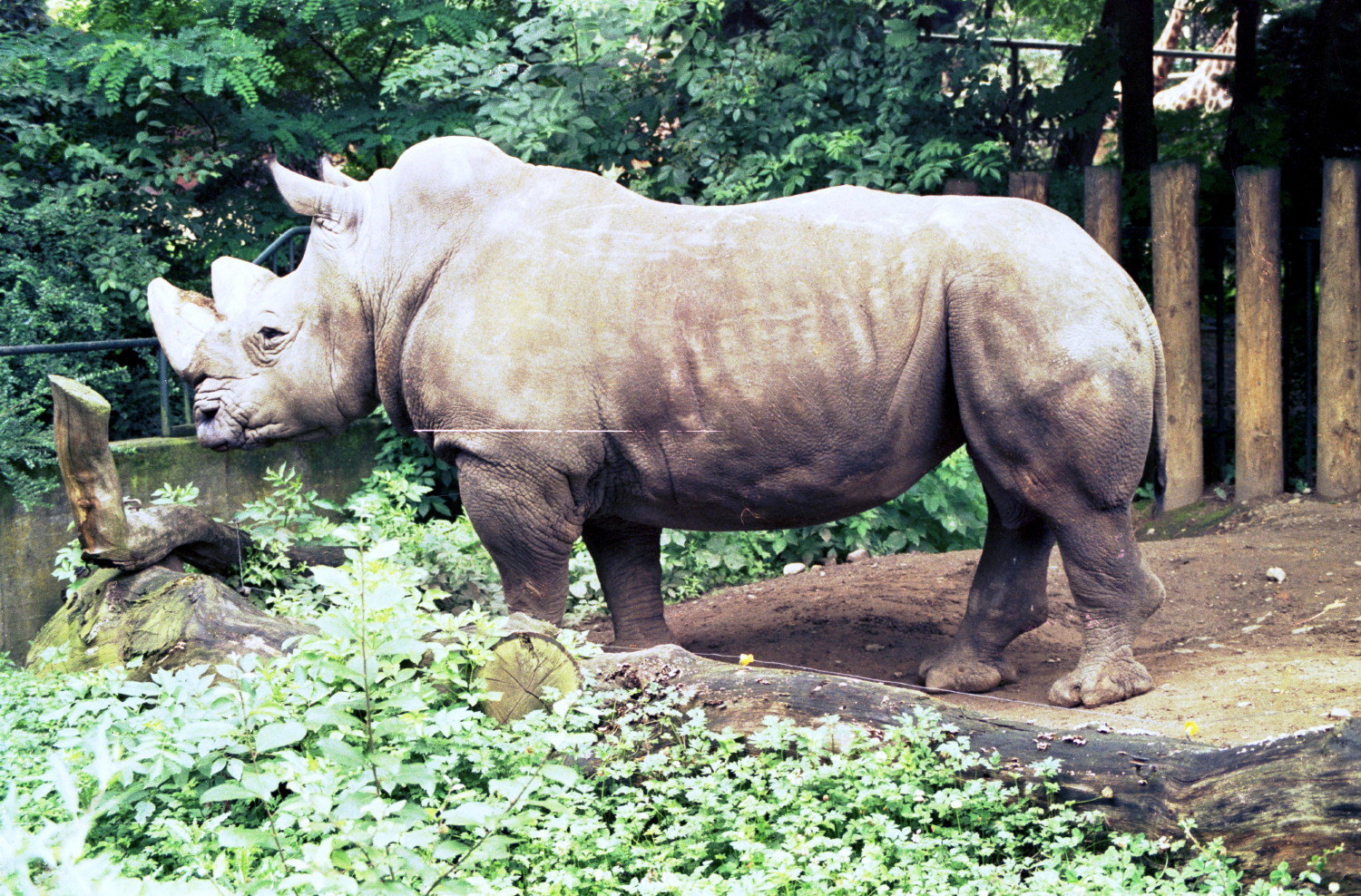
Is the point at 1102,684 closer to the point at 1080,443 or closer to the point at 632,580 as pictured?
the point at 1080,443

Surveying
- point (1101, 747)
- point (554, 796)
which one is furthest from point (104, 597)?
point (1101, 747)

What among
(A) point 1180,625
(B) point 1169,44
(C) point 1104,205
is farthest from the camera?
(B) point 1169,44

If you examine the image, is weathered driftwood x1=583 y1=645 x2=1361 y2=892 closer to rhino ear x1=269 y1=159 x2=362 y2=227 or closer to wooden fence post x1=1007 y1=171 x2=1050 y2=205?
rhino ear x1=269 y1=159 x2=362 y2=227

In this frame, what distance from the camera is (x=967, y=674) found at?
5191 mm

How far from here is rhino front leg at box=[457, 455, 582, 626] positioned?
479 centimetres

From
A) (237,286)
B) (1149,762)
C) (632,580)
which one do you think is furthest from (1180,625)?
(237,286)

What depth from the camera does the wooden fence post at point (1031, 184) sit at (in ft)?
27.3

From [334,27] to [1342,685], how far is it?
8223mm

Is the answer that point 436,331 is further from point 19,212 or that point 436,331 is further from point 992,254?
point 19,212

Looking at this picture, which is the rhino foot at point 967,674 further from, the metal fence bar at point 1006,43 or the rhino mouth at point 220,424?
the metal fence bar at point 1006,43

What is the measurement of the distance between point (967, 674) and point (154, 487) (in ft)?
17.7

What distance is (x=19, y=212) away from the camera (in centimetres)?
848

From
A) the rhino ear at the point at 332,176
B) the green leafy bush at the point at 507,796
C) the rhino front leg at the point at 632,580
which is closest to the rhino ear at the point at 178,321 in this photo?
the rhino ear at the point at 332,176

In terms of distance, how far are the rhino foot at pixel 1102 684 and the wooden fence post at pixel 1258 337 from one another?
369 cm
